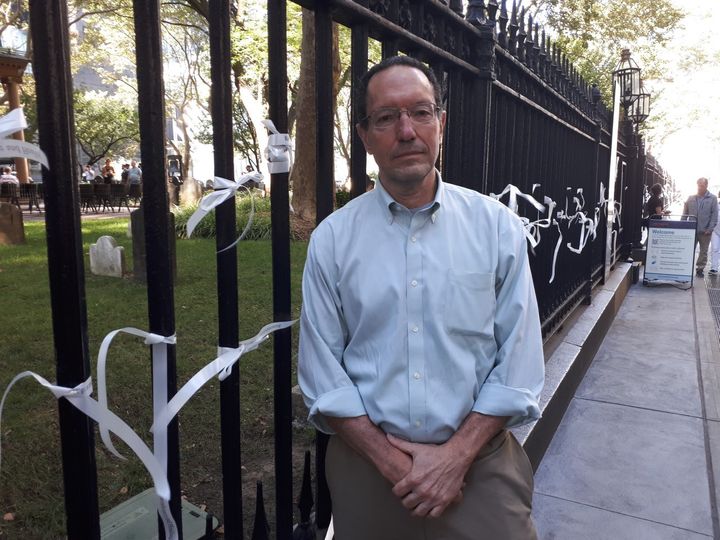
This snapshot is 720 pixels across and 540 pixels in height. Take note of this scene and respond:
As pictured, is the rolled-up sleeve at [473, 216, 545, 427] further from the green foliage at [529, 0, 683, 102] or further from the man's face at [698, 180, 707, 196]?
the green foliage at [529, 0, 683, 102]

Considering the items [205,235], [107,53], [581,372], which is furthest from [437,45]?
[107,53]

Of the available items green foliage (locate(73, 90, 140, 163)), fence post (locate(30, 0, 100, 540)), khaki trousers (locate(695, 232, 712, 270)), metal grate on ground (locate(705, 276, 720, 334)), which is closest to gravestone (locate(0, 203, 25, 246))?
fence post (locate(30, 0, 100, 540))

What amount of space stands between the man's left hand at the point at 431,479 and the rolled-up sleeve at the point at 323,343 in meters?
0.21

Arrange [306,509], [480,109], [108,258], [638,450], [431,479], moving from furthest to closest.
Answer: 1. [108,258]
2. [638,450]
3. [480,109]
4. [306,509]
5. [431,479]

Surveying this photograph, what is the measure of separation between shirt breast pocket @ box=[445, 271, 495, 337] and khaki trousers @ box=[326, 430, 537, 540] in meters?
0.39

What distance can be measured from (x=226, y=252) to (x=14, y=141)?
598 millimetres

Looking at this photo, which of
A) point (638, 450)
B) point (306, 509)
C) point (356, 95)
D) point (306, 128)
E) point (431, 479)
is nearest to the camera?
point (431, 479)

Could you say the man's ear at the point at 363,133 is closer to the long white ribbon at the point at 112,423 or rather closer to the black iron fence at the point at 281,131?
the black iron fence at the point at 281,131

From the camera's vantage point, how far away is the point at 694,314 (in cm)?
781

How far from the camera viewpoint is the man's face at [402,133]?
Result: 178cm

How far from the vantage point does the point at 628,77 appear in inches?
402

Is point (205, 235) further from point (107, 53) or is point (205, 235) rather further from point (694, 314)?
point (107, 53)

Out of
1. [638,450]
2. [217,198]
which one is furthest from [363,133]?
[638,450]

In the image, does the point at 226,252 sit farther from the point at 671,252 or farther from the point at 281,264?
the point at 671,252
